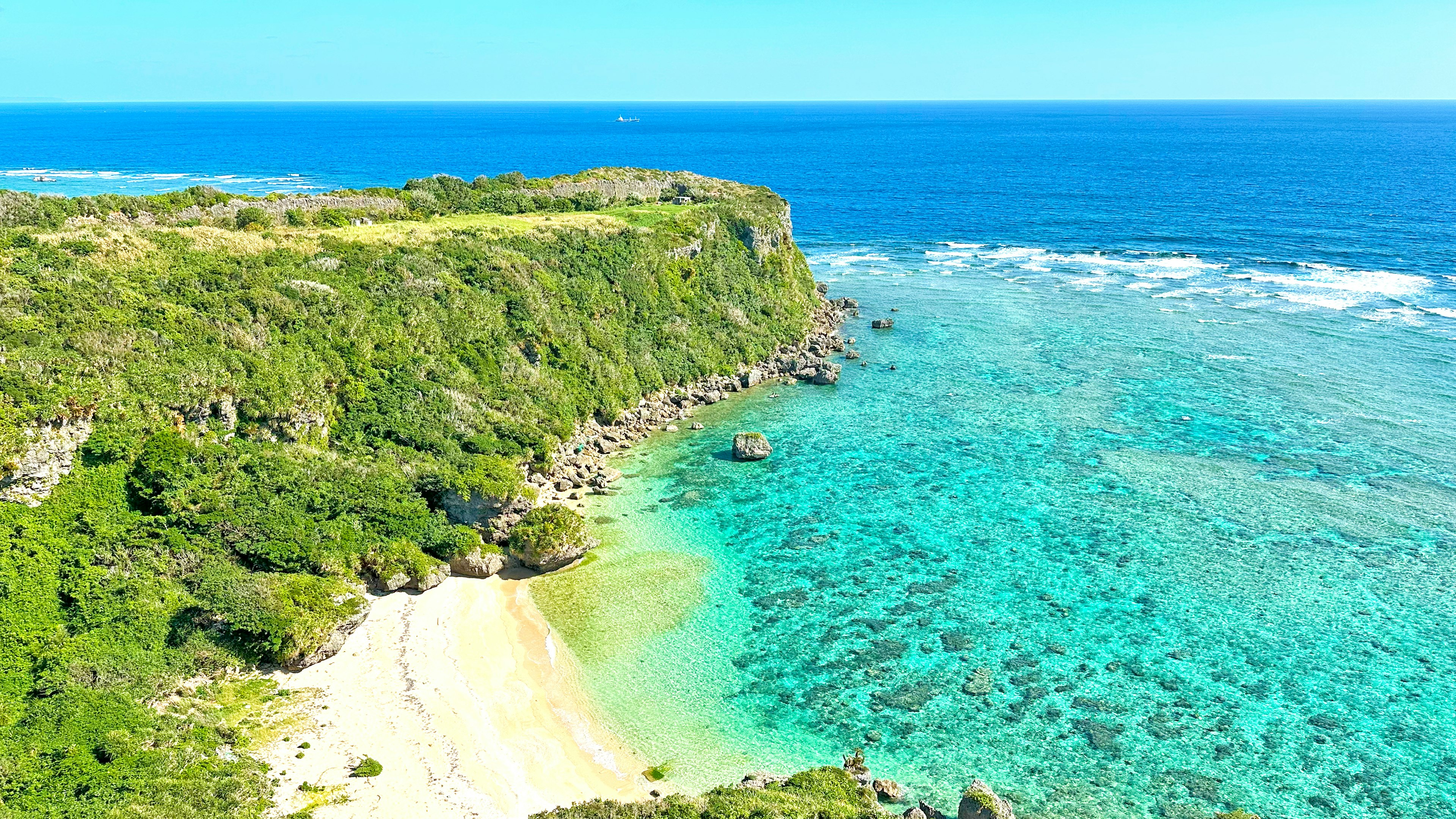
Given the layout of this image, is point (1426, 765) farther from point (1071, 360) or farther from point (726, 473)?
point (1071, 360)

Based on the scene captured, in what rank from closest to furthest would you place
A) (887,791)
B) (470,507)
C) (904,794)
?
(887,791)
(904,794)
(470,507)

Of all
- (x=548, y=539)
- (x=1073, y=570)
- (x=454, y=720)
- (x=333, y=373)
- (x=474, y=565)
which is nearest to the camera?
(x=454, y=720)

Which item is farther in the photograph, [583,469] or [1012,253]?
[1012,253]

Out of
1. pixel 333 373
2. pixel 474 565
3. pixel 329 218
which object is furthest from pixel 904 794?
pixel 329 218

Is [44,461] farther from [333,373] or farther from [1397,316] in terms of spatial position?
[1397,316]

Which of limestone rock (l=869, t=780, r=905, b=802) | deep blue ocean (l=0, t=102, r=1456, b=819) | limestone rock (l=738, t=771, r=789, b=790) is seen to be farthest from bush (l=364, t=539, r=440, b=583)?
limestone rock (l=869, t=780, r=905, b=802)

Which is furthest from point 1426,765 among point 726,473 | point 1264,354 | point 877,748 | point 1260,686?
point 1264,354
